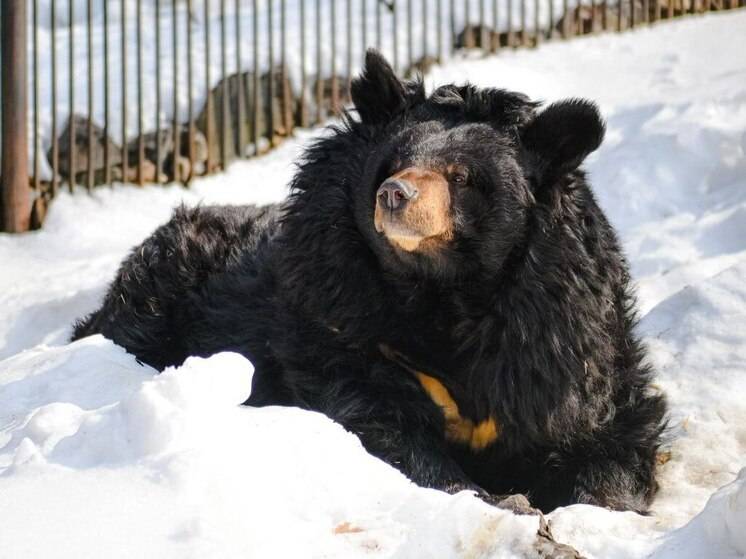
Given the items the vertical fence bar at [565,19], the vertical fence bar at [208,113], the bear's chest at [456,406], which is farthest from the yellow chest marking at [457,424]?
the vertical fence bar at [565,19]

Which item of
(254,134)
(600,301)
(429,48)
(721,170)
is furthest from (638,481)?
(429,48)

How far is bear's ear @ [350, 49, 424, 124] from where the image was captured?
5.31m

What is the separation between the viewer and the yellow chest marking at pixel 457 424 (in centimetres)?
512

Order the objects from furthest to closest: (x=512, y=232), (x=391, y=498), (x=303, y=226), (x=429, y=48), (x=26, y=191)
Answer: (x=429, y=48)
(x=26, y=191)
(x=303, y=226)
(x=512, y=232)
(x=391, y=498)

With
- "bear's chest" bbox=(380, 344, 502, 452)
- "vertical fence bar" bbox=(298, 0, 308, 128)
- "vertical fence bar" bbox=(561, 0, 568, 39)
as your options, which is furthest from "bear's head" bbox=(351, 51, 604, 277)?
"vertical fence bar" bbox=(561, 0, 568, 39)

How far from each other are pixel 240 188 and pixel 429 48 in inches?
111

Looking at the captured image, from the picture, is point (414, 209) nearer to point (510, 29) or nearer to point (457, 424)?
point (457, 424)

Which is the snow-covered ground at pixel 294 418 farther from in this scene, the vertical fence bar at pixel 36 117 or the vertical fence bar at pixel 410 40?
the vertical fence bar at pixel 410 40

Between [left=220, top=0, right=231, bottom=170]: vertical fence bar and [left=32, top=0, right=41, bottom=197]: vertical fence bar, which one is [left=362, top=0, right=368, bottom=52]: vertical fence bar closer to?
[left=220, top=0, right=231, bottom=170]: vertical fence bar

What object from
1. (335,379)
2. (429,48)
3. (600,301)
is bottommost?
(335,379)

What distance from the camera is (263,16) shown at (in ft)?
41.4

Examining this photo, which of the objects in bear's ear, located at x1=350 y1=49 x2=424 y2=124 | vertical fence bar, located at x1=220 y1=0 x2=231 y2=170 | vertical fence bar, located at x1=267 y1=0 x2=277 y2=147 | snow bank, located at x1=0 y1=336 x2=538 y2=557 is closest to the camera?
snow bank, located at x1=0 y1=336 x2=538 y2=557

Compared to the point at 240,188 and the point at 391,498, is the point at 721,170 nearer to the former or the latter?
the point at 240,188

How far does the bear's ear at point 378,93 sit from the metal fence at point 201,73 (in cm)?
518
